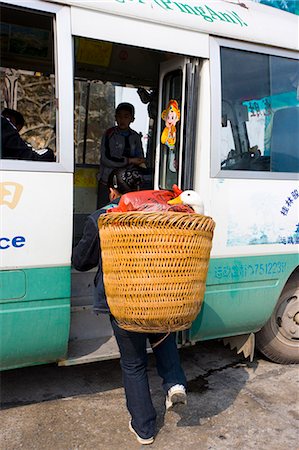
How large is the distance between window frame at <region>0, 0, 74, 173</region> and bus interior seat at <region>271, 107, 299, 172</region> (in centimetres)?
167

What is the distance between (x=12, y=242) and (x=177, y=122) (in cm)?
162

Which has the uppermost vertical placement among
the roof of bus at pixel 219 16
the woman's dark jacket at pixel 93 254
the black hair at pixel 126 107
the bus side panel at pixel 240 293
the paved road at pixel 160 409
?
the roof of bus at pixel 219 16

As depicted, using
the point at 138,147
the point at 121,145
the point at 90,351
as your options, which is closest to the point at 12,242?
the point at 90,351

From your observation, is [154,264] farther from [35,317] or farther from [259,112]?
[259,112]

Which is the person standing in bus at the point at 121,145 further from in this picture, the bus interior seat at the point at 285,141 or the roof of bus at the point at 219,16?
the roof of bus at the point at 219,16

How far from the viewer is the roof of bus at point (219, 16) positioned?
3.11 m

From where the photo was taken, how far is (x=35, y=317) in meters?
2.98

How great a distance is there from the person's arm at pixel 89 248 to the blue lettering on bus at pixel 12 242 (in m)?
0.32

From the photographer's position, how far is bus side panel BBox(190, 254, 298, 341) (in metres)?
3.59

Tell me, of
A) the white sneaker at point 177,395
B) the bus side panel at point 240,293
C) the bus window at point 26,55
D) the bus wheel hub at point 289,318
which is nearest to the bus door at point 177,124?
the bus side panel at point 240,293

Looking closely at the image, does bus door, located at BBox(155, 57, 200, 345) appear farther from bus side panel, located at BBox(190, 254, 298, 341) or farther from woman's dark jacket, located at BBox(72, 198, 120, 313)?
woman's dark jacket, located at BBox(72, 198, 120, 313)

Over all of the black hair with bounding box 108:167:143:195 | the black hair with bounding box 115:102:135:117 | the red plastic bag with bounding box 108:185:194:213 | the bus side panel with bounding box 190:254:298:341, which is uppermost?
the black hair with bounding box 115:102:135:117

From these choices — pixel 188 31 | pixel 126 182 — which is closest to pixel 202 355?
pixel 126 182

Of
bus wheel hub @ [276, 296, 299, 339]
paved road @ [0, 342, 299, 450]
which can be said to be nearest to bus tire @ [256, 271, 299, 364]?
bus wheel hub @ [276, 296, 299, 339]
